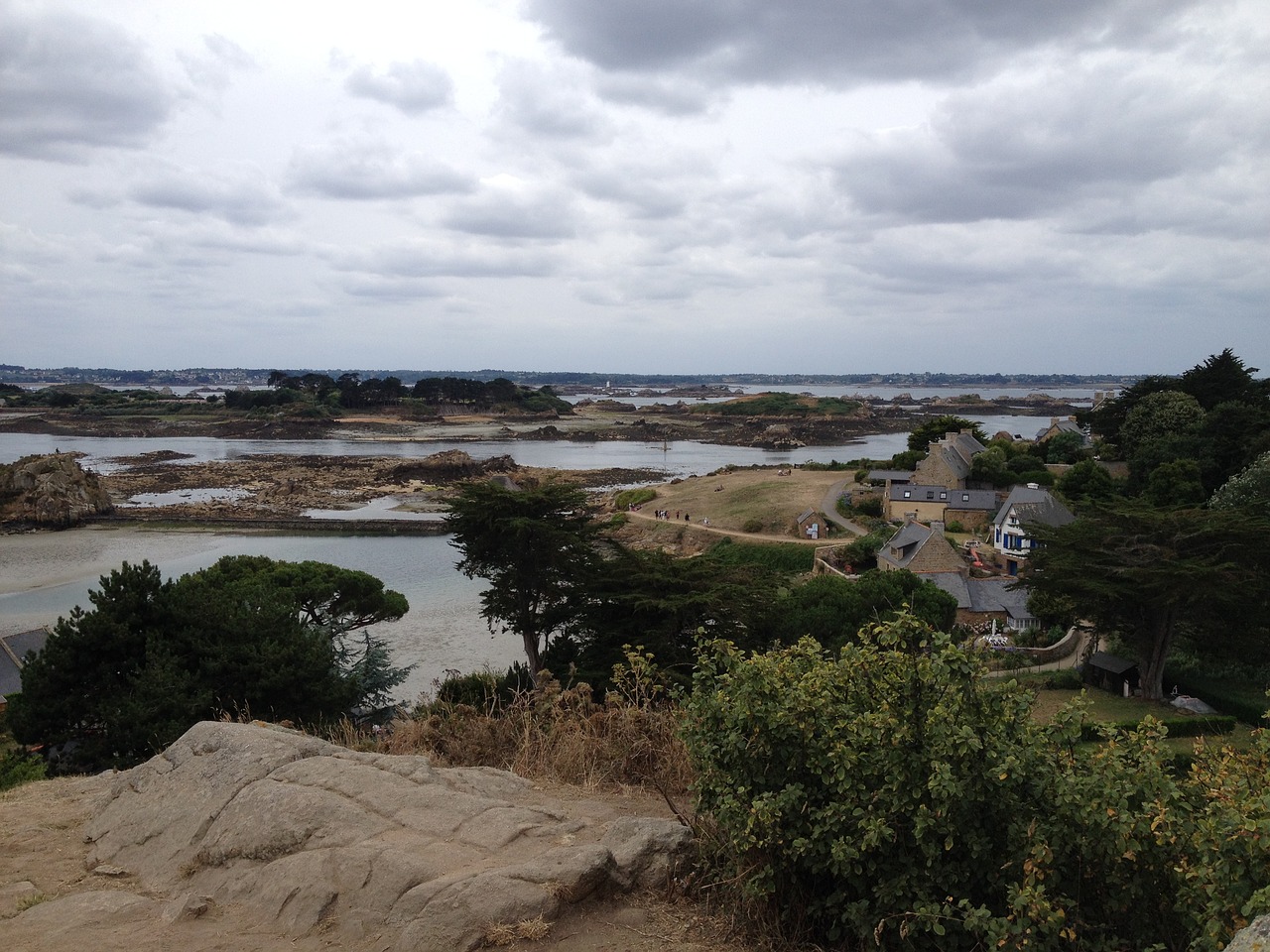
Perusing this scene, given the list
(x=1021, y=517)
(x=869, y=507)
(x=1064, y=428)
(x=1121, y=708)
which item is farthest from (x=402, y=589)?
(x=1064, y=428)

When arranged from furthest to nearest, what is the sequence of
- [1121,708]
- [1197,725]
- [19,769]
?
[1121,708] → [1197,725] → [19,769]

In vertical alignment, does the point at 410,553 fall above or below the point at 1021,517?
below

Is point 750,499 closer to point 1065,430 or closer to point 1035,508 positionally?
point 1035,508

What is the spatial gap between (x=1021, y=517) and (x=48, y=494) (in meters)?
47.2

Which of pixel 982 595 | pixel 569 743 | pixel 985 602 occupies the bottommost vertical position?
pixel 985 602

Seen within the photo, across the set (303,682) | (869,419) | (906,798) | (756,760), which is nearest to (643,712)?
(756,760)

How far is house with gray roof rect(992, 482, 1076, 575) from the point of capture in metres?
33.4

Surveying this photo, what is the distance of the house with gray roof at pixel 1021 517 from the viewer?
1314 inches

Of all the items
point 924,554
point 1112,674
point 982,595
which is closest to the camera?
point 1112,674

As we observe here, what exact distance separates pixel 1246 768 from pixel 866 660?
1.90 meters

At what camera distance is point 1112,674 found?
2447 centimetres

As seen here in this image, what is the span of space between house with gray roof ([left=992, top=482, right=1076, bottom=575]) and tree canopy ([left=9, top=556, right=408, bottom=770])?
26252mm

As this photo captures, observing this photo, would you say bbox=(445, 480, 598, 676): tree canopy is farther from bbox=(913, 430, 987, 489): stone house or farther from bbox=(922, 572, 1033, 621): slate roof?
bbox=(913, 430, 987, 489): stone house

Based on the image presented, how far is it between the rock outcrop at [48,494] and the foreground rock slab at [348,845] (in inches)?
1859
